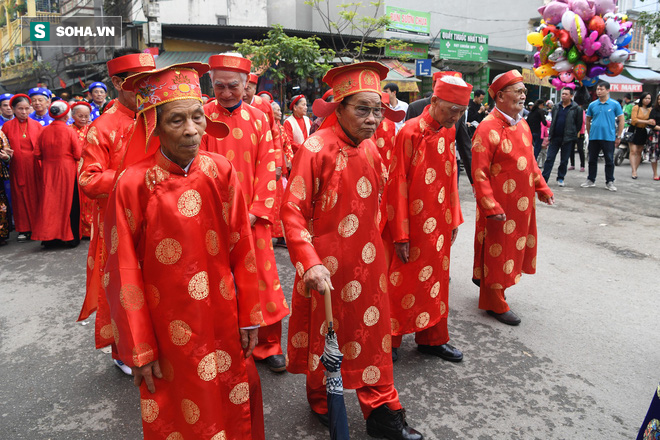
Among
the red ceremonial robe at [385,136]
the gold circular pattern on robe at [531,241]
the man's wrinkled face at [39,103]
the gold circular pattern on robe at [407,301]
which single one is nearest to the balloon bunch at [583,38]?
the red ceremonial robe at [385,136]

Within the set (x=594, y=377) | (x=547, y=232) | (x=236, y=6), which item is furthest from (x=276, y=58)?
(x=594, y=377)

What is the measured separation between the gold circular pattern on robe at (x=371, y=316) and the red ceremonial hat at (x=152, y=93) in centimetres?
131

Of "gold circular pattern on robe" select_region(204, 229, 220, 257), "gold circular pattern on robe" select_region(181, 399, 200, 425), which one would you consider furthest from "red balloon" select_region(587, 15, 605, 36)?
"gold circular pattern on robe" select_region(181, 399, 200, 425)

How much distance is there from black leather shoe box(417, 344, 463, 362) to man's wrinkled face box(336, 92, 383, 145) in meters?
1.78

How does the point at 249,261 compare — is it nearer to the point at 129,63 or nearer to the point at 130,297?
the point at 130,297

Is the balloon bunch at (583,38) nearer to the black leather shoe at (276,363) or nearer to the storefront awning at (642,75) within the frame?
the black leather shoe at (276,363)

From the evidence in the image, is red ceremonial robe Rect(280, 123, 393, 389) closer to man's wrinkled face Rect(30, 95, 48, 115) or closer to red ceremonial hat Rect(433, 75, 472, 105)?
red ceremonial hat Rect(433, 75, 472, 105)

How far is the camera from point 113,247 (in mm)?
1830

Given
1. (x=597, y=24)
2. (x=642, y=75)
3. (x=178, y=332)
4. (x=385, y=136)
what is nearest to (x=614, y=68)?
(x=597, y=24)

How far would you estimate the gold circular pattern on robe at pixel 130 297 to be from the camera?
1.78 m

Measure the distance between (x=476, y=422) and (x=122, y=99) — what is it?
298cm

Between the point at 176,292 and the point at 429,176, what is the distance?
76.3 inches

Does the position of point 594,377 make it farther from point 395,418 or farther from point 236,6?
point 236,6

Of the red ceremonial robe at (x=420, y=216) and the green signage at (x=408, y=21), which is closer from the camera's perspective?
the red ceremonial robe at (x=420, y=216)
